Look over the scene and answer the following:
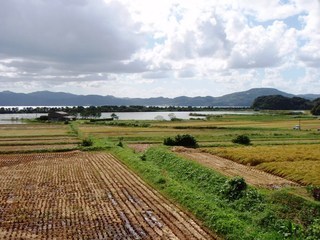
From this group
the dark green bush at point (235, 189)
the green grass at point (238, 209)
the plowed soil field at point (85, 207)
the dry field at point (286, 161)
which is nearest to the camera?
the green grass at point (238, 209)

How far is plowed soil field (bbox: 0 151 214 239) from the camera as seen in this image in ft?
49.4

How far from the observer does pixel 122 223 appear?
639 inches

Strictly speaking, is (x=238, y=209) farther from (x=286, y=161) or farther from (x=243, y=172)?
(x=286, y=161)

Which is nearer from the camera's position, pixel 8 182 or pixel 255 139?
pixel 8 182

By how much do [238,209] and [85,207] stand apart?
23.1ft

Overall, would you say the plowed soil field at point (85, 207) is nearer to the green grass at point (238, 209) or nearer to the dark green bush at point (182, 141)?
the green grass at point (238, 209)

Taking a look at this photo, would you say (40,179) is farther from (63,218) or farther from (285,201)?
(285,201)

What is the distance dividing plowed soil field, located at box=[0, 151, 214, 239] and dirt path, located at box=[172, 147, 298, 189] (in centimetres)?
633

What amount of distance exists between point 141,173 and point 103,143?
20.2m

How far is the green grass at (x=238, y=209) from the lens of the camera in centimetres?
1409

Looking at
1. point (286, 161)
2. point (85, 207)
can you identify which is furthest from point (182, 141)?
point (85, 207)

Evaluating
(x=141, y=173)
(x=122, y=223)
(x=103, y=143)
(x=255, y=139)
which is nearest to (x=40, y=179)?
(x=141, y=173)

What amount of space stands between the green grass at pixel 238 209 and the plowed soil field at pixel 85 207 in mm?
672

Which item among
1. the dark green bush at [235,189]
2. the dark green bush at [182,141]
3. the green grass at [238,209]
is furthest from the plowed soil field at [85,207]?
the dark green bush at [182,141]
